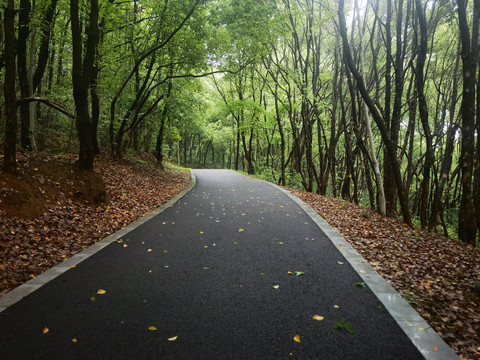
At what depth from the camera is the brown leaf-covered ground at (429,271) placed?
10.3 feet

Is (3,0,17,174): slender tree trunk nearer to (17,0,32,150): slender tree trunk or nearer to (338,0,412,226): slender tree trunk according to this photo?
(17,0,32,150): slender tree trunk

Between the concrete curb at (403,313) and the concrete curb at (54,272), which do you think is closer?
the concrete curb at (403,313)

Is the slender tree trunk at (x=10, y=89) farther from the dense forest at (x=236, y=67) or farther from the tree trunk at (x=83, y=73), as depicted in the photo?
the tree trunk at (x=83, y=73)

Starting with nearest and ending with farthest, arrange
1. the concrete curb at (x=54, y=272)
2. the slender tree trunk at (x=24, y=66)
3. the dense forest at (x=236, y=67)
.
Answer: the concrete curb at (x=54, y=272) → the dense forest at (x=236, y=67) → the slender tree trunk at (x=24, y=66)

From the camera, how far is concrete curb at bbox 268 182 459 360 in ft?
8.67

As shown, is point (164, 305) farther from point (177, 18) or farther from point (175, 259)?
point (177, 18)

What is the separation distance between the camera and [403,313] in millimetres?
3246

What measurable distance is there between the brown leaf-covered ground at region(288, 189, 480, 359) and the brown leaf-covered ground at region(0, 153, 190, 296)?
5.20 meters

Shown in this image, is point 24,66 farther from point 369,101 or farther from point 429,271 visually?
point 429,271

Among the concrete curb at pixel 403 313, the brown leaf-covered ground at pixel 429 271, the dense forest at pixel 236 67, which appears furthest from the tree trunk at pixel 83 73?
the concrete curb at pixel 403 313

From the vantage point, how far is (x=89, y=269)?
4.29 metres

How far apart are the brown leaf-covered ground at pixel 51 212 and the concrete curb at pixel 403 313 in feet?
15.4

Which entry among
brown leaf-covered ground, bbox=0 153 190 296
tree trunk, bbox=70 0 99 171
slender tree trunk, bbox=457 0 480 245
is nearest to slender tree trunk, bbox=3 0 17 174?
brown leaf-covered ground, bbox=0 153 190 296

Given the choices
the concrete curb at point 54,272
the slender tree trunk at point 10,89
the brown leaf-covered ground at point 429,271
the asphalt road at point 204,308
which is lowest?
the concrete curb at point 54,272
